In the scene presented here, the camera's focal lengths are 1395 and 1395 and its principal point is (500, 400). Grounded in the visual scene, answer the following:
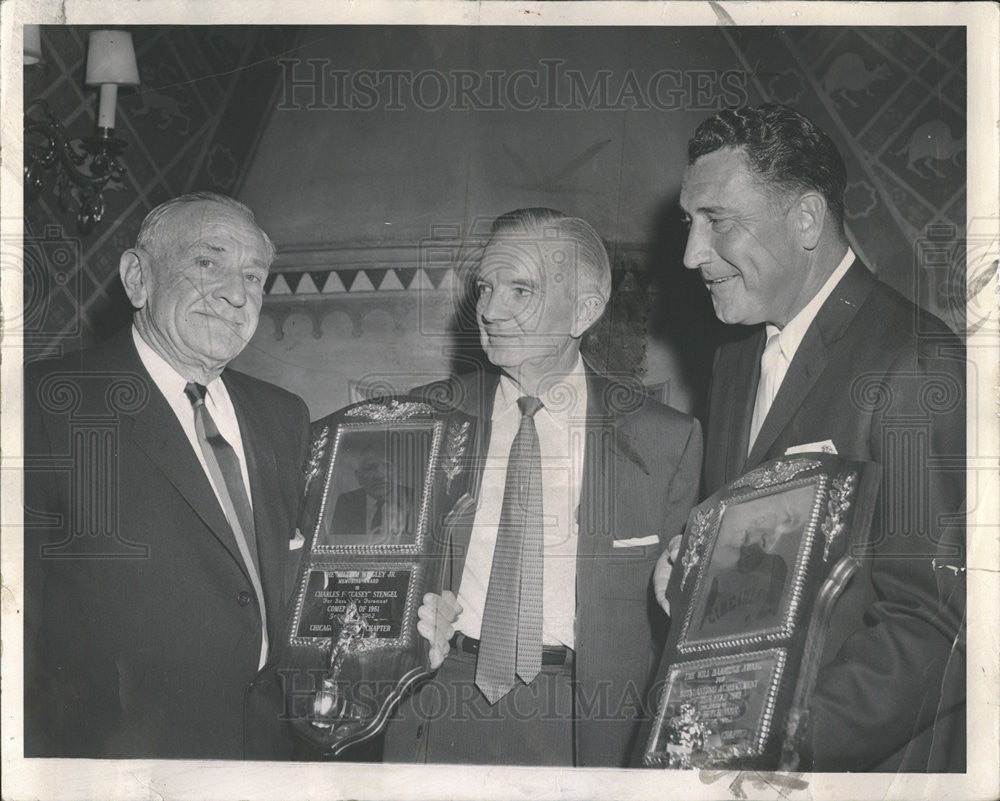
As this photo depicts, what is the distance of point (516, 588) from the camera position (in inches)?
174

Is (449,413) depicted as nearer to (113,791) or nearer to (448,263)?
(448,263)

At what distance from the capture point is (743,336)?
454 centimetres

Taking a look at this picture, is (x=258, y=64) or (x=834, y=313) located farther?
(x=258, y=64)

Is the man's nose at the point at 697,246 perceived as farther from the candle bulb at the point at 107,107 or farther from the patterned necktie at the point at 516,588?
the candle bulb at the point at 107,107

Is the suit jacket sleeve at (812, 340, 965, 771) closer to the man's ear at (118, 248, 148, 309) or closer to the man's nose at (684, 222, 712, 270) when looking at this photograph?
the man's nose at (684, 222, 712, 270)

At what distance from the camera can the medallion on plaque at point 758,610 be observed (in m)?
4.15

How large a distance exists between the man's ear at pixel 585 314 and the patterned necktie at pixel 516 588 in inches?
15.4

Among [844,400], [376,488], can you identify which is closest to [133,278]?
[376,488]

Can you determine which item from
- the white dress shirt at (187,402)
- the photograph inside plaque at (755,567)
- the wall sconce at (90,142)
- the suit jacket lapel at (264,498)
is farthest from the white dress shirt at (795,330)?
the wall sconce at (90,142)

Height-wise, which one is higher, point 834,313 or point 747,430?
point 834,313

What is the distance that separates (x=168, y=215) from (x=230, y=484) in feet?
3.02

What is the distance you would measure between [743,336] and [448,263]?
999mm

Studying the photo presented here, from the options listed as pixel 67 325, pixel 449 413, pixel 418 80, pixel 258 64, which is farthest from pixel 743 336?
pixel 67 325

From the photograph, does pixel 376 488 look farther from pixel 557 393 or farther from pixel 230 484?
pixel 557 393
